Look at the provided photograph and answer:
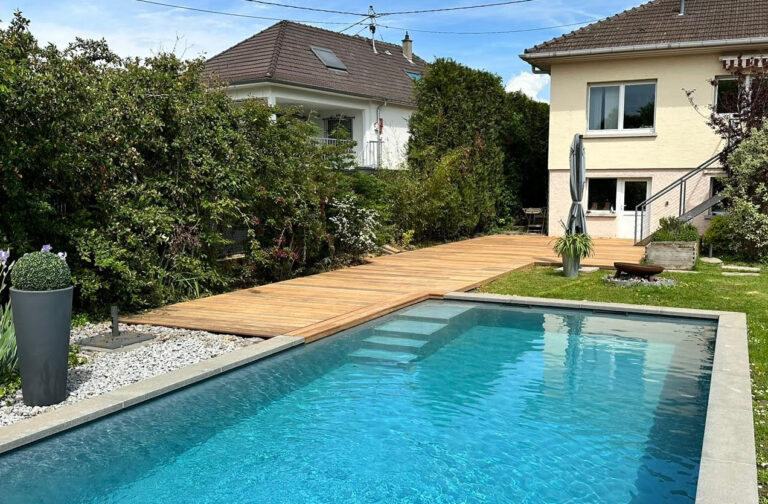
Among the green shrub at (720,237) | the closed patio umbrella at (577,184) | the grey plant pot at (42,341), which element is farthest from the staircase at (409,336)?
the green shrub at (720,237)

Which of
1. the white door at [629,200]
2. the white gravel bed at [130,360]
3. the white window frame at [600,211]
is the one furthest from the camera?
the white window frame at [600,211]

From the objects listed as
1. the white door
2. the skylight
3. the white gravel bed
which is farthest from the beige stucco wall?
the white gravel bed

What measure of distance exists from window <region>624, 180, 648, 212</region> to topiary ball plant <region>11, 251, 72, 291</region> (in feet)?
52.9

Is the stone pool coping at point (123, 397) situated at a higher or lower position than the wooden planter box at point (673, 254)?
lower

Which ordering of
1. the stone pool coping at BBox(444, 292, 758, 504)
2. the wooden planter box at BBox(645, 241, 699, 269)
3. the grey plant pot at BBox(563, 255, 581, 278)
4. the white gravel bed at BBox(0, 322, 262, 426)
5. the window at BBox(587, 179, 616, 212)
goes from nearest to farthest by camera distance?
the stone pool coping at BBox(444, 292, 758, 504)
the white gravel bed at BBox(0, 322, 262, 426)
the grey plant pot at BBox(563, 255, 581, 278)
the wooden planter box at BBox(645, 241, 699, 269)
the window at BBox(587, 179, 616, 212)

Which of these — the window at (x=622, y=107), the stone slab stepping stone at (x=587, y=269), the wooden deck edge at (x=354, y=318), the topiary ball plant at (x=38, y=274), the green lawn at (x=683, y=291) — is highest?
the window at (x=622, y=107)

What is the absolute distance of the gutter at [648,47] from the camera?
1580cm

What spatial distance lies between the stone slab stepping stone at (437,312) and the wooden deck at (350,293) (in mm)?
231

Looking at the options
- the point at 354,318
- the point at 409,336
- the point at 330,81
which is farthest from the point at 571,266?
the point at 330,81

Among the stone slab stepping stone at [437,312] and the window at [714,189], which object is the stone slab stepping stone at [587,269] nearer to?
the stone slab stepping stone at [437,312]

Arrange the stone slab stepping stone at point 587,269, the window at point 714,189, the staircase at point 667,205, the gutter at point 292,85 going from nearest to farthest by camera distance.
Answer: the stone slab stepping stone at point 587,269 < the staircase at point 667,205 < the window at point 714,189 < the gutter at point 292,85

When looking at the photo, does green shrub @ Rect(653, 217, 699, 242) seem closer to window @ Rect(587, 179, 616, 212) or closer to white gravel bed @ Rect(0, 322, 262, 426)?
window @ Rect(587, 179, 616, 212)

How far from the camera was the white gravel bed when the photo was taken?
4852 millimetres

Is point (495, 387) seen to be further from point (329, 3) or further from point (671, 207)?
point (329, 3)
